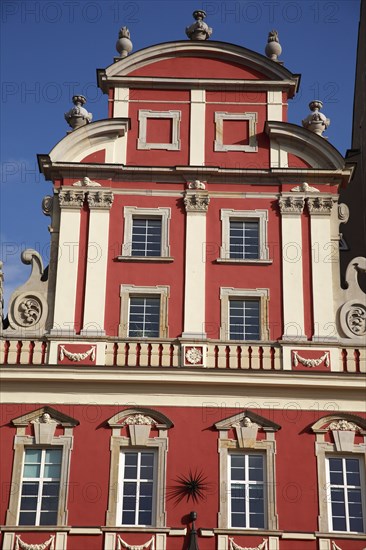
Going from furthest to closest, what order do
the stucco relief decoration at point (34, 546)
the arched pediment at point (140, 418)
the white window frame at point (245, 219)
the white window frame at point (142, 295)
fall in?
the white window frame at point (245, 219) → the white window frame at point (142, 295) → the arched pediment at point (140, 418) → the stucco relief decoration at point (34, 546)

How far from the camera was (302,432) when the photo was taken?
22.2 m

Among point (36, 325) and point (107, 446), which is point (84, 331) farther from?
point (107, 446)

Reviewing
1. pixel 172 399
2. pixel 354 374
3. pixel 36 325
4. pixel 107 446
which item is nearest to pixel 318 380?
pixel 354 374

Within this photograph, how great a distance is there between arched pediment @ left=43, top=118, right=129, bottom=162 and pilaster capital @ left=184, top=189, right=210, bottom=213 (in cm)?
235

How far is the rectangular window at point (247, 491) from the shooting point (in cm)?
2139

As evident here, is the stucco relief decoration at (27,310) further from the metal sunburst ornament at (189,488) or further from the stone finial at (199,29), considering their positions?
the stone finial at (199,29)

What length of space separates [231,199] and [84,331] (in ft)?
15.5

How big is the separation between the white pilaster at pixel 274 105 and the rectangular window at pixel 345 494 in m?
8.46

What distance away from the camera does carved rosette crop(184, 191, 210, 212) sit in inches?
968

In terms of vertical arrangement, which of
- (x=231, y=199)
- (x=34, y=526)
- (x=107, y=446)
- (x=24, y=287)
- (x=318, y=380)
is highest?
(x=231, y=199)

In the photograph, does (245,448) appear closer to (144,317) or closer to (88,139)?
(144,317)

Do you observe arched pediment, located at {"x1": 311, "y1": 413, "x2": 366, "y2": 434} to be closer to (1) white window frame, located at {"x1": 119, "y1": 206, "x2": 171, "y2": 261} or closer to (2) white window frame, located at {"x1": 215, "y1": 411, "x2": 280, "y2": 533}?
(2) white window frame, located at {"x1": 215, "y1": 411, "x2": 280, "y2": 533}

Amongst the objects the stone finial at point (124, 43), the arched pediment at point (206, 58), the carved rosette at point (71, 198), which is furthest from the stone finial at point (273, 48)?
the carved rosette at point (71, 198)

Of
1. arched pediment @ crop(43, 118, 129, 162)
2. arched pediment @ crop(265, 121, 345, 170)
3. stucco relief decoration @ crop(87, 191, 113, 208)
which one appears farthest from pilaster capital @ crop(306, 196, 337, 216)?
arched pediment @ crop(43, 118, 129, 162)
